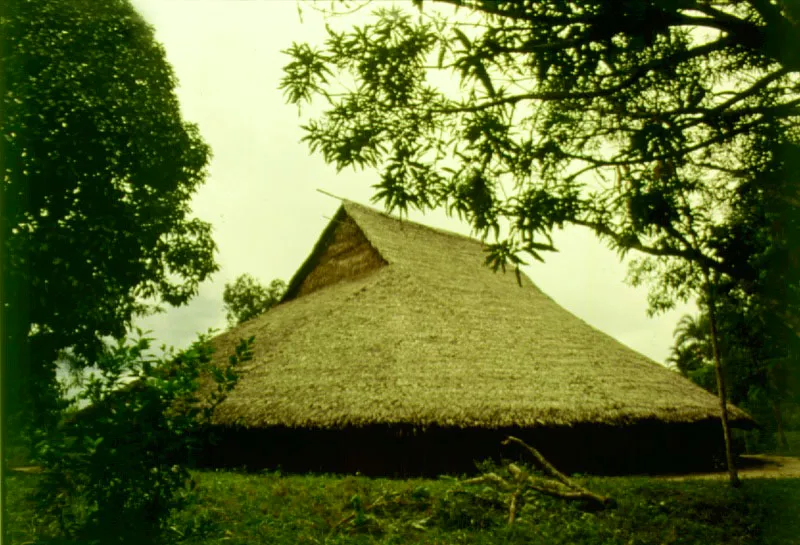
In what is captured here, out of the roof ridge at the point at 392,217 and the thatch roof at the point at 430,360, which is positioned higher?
the roof ridge at the point at 392,217

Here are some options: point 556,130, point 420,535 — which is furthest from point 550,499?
point 556,130

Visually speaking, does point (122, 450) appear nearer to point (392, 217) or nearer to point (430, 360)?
point (430, 360)

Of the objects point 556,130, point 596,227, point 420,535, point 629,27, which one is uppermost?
point 556,130

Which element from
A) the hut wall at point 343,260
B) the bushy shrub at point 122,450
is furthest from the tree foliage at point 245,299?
the bushy shrub at point 122,450

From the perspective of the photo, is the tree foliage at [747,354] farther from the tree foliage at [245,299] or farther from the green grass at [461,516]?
the tree foliage at [245,299]

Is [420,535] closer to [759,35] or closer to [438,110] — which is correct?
[438,110]

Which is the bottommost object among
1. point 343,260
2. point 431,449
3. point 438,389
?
point 431,449

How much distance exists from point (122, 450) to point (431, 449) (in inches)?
263

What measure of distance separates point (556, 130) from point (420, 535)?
4368 mm

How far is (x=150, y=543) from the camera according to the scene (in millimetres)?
3361

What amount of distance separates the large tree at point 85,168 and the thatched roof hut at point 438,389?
3.10 m

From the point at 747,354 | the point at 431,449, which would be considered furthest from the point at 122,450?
the point at 747,354

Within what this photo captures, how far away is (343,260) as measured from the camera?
54.2 ft

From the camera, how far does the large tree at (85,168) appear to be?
1012cm
